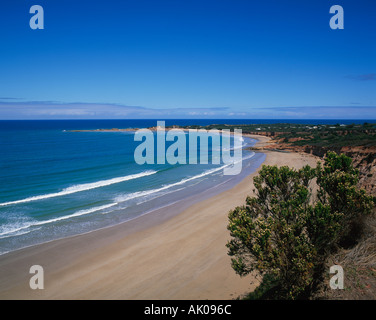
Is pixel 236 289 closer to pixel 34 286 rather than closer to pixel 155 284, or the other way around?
pixel 155 284

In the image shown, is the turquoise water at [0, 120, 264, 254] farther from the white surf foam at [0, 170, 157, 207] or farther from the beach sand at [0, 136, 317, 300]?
the beach sand at [0, 136, 317, 300]

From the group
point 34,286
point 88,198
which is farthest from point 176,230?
point 88,198

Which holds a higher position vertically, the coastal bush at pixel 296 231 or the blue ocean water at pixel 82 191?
the coastal bush at pixel 296 231

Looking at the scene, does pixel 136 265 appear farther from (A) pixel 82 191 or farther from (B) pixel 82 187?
(B) pixel 82 187

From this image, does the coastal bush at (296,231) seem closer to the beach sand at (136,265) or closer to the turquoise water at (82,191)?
the beach sand at (136,265)

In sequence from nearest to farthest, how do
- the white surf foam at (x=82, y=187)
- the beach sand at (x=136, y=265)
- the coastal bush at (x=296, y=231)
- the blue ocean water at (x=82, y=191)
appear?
the coastal bush at (x=296, y=231) → the beach sand at (x=136, y=265) → the blue ocean water at (x=82, y=191) → the white surf foam at (x=82, y=187)

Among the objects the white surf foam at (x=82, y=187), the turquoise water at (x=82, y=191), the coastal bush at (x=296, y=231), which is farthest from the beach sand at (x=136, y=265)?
the white surf foam at (x=82, y=187)

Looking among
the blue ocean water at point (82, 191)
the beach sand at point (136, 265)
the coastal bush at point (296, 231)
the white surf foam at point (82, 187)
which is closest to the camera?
the coastal bush at point (296, 231)
